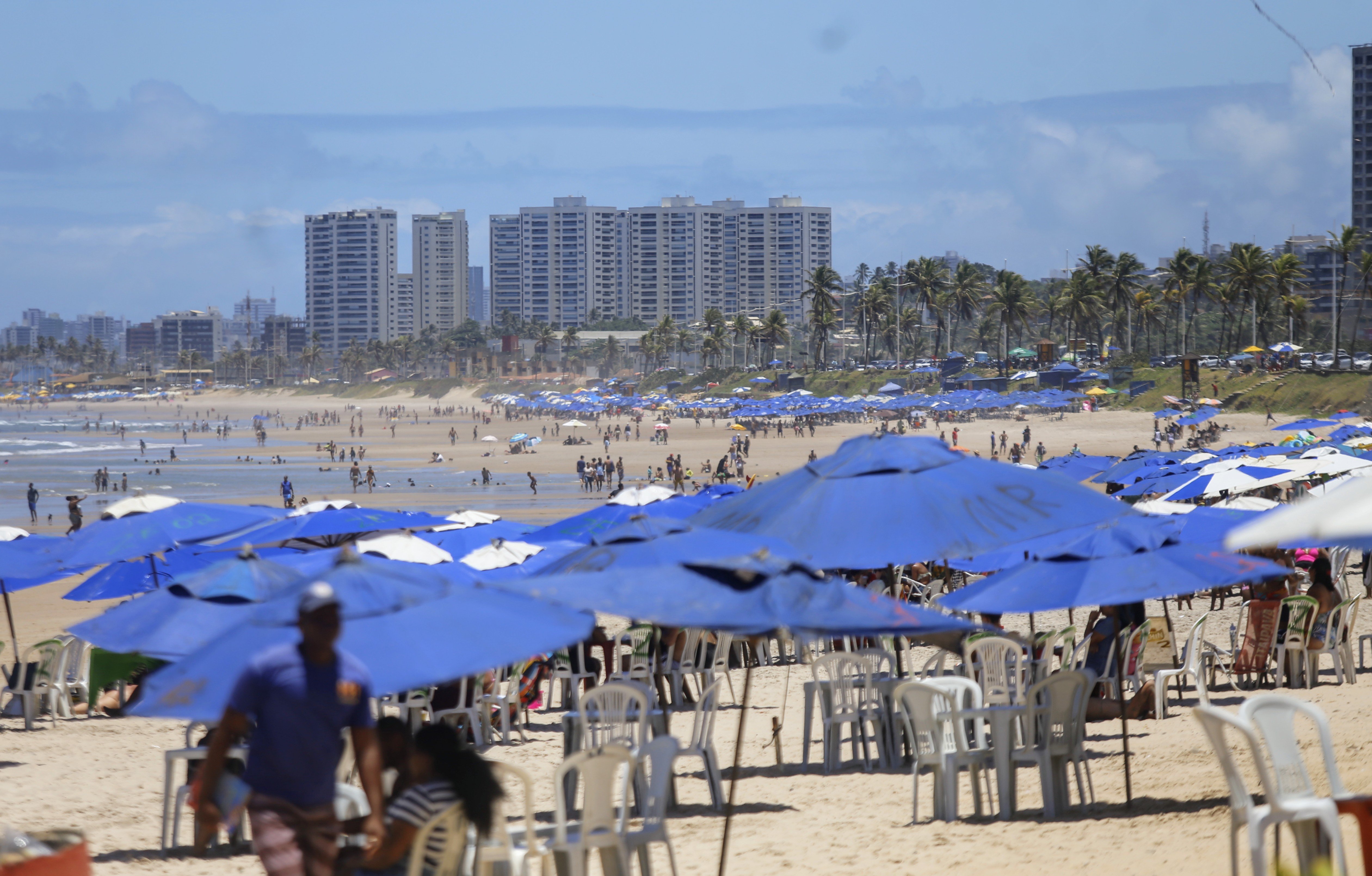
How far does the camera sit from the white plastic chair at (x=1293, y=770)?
4.00 metres

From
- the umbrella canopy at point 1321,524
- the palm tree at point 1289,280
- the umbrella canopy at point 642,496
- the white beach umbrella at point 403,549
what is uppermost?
the palm tree at point 1289,280

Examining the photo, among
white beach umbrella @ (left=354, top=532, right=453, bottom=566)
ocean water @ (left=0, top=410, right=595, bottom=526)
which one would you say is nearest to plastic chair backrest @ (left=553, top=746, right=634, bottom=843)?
white beach umbrella @ (left=354, top=532, right=453, bottom=566)

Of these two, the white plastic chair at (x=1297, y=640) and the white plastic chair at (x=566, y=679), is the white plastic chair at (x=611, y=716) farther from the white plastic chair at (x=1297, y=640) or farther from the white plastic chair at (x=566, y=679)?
the white plastic chair at (x=1297, y=640)

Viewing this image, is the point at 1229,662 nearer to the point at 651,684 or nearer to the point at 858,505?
the point at 651,684

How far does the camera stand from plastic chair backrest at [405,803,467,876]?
11.7ft

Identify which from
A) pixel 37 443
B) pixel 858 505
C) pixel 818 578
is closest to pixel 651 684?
pixel 858 505

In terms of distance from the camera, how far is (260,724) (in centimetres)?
355

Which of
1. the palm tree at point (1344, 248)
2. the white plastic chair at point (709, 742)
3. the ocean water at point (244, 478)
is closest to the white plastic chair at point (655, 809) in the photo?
the white plastic chair at point (709, 742)

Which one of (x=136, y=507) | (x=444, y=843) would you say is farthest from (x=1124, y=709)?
(x=136, y=507)

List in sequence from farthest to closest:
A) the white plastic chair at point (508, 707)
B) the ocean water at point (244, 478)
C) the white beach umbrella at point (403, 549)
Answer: the ocean water at point (244, 478) < the white plastic chair at point (508, 707) < the white beach umbrella at point (403, 549)

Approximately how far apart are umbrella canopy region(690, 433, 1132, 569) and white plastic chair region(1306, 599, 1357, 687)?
153 inches

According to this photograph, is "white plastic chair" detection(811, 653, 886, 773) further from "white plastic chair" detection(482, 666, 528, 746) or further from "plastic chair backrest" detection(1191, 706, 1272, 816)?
"plastic chair backrest" detection(1191, 706, 1272, 816)

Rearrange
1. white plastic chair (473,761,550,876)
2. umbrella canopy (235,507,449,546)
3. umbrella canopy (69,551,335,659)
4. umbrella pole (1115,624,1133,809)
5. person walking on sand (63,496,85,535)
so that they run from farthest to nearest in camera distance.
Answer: person walking on sand (63,496,85,535) → umbrella canopy (235,507,449,546) → umbrella pole (1115,624,1133,809) → umbrella canopy (69,551,335,659) → white plastic chair (473,761,550,876)

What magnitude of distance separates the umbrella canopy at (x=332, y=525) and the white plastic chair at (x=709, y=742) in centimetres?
455
